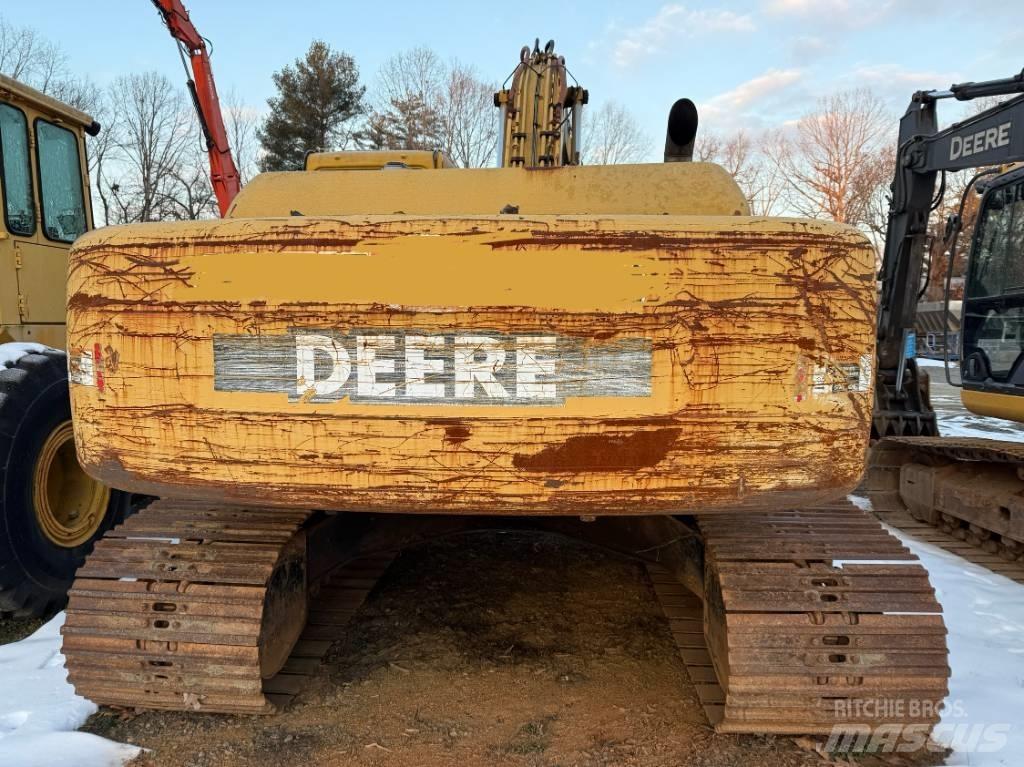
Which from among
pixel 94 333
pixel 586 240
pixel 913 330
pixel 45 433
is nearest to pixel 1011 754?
pixel 586 240

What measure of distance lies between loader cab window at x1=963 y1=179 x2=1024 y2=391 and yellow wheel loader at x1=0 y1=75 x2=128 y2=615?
244 inches

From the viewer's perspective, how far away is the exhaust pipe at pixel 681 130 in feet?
15.4

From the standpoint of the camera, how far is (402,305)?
2.01 m

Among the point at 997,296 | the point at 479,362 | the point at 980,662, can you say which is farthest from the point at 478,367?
the point at 997,296

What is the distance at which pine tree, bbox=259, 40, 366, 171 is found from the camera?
99.1 feet

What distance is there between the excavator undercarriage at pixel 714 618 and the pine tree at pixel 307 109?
1171 inches

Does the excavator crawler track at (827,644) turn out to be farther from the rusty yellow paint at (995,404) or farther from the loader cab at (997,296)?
the loader cab at (997,296)

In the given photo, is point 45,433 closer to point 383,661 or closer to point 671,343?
point 383,661

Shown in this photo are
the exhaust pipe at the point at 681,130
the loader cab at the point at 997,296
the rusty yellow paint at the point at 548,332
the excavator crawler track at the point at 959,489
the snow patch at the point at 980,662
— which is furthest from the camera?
the loader cab at the point at 997,296

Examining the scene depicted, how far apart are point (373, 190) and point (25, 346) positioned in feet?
7.40

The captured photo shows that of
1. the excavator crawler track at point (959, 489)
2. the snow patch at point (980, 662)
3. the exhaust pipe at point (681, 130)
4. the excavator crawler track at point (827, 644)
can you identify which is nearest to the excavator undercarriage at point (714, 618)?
the excavator crawler track at point (827, 644)

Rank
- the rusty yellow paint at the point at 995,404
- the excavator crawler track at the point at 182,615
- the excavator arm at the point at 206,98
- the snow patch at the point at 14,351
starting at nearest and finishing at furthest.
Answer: the excavator crawler track at the point at 182,615 → the snow patch at the point at 14,351 → the rusty yellow paint at the point at 995,404 → the excavator arm at the point at 206,98

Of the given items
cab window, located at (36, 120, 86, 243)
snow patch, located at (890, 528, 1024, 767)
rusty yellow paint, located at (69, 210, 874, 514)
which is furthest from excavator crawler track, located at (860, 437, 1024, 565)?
cab window, located at (36, 120, 86, 243)

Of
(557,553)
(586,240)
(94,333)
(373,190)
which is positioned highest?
(373,190)
